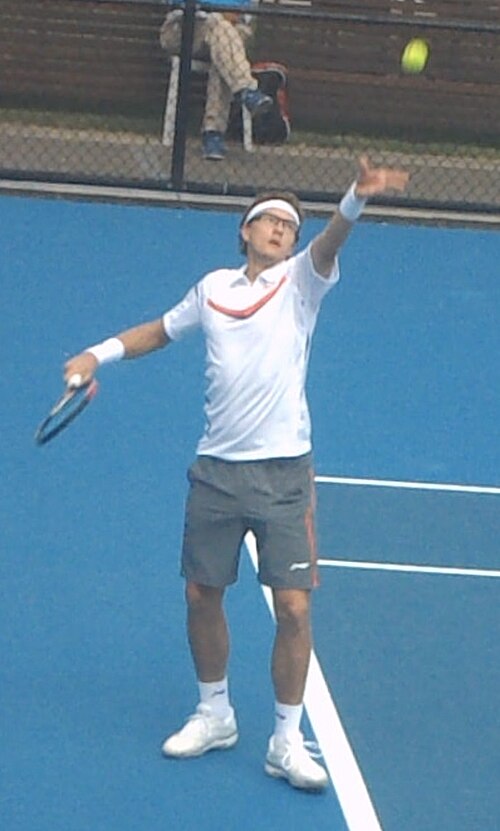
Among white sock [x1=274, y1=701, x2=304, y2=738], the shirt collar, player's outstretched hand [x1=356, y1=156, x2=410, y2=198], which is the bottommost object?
white sock [x1=274, y1=701, x2=304, y2=738]

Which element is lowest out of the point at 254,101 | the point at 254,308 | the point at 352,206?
the point at 254,308

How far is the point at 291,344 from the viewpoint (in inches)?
245

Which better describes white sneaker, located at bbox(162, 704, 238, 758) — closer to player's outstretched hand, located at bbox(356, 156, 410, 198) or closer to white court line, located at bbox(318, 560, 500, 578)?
white court line, located at bbox(318, 560, 500, 578)

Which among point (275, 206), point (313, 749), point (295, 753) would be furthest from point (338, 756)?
point (275, 206)

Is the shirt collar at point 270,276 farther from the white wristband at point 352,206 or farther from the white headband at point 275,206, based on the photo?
the white wristband at point 352,206

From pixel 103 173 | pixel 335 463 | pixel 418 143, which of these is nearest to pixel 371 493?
pixel 335 463

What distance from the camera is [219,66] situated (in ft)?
49.7

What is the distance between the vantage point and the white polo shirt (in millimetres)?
6188

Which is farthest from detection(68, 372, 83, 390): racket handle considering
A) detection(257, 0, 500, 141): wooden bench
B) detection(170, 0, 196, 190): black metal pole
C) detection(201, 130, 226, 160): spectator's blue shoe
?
detection(257, 0, 500, 141): wooden bench

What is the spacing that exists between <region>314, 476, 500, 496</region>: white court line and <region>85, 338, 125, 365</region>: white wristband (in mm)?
2899

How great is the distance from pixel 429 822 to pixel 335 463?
11.1 ft

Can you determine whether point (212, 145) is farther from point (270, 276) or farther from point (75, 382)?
point (75, 382)

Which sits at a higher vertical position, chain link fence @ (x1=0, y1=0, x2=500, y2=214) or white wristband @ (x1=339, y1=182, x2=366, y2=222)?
chain link fence @ (x1=0, y1=0, x2=500, y2=214)

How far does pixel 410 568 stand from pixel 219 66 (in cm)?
782
